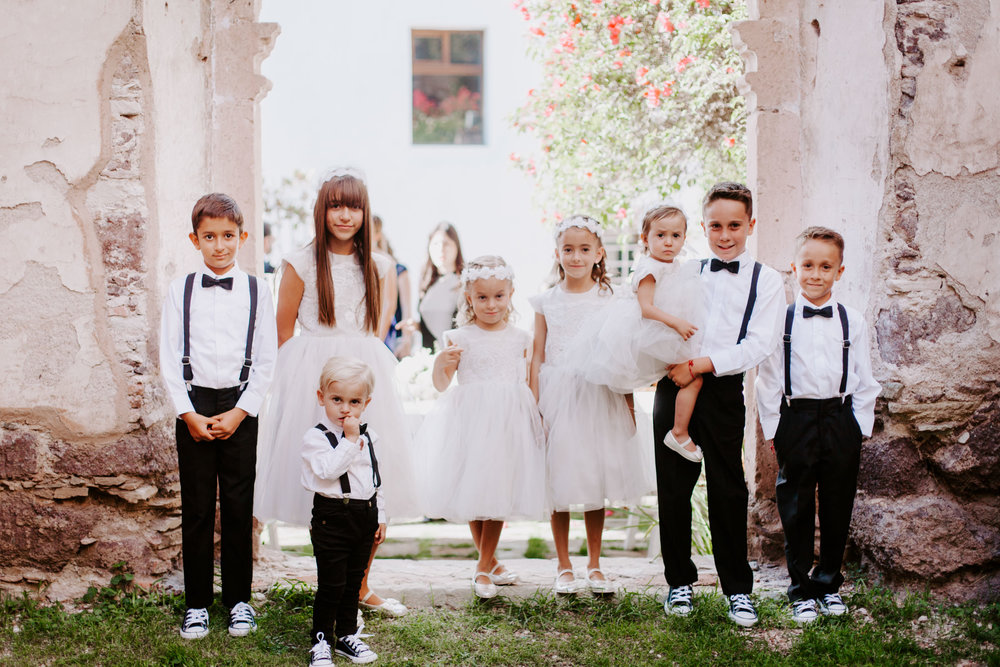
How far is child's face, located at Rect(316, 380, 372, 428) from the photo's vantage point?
121 inches

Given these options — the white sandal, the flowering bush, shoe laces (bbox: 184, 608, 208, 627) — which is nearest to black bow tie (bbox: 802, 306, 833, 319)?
the white sandal

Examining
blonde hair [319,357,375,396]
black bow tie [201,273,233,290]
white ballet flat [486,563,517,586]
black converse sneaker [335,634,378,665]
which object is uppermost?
black bow tie [201,273,233,290]

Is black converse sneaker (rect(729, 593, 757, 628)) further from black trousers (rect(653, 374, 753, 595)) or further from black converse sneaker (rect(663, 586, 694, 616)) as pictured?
black converse sneaker (rect(663, 586, 694, 616))

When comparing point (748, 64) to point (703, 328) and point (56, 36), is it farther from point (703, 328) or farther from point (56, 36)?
point (56, 36)

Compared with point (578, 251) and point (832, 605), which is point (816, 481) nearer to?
point (832, 605)

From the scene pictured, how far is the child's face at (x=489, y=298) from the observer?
3779mm

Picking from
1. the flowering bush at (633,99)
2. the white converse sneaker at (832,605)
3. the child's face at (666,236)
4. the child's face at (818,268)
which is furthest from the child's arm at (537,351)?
the flowering bush at (633,99)

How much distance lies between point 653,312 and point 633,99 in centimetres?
449

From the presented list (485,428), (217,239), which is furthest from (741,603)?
(217,239)

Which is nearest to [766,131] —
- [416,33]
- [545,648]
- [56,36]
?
[545,648]

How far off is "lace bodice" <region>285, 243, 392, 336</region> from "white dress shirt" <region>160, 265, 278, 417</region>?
0.30m

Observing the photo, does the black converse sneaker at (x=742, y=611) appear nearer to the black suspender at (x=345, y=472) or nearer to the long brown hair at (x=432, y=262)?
the black suspender at (x=345, y=472)

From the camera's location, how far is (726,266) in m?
3.49

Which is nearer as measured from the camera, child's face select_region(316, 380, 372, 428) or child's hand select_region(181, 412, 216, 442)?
child's face select_region(316, 380, 372, 428)
